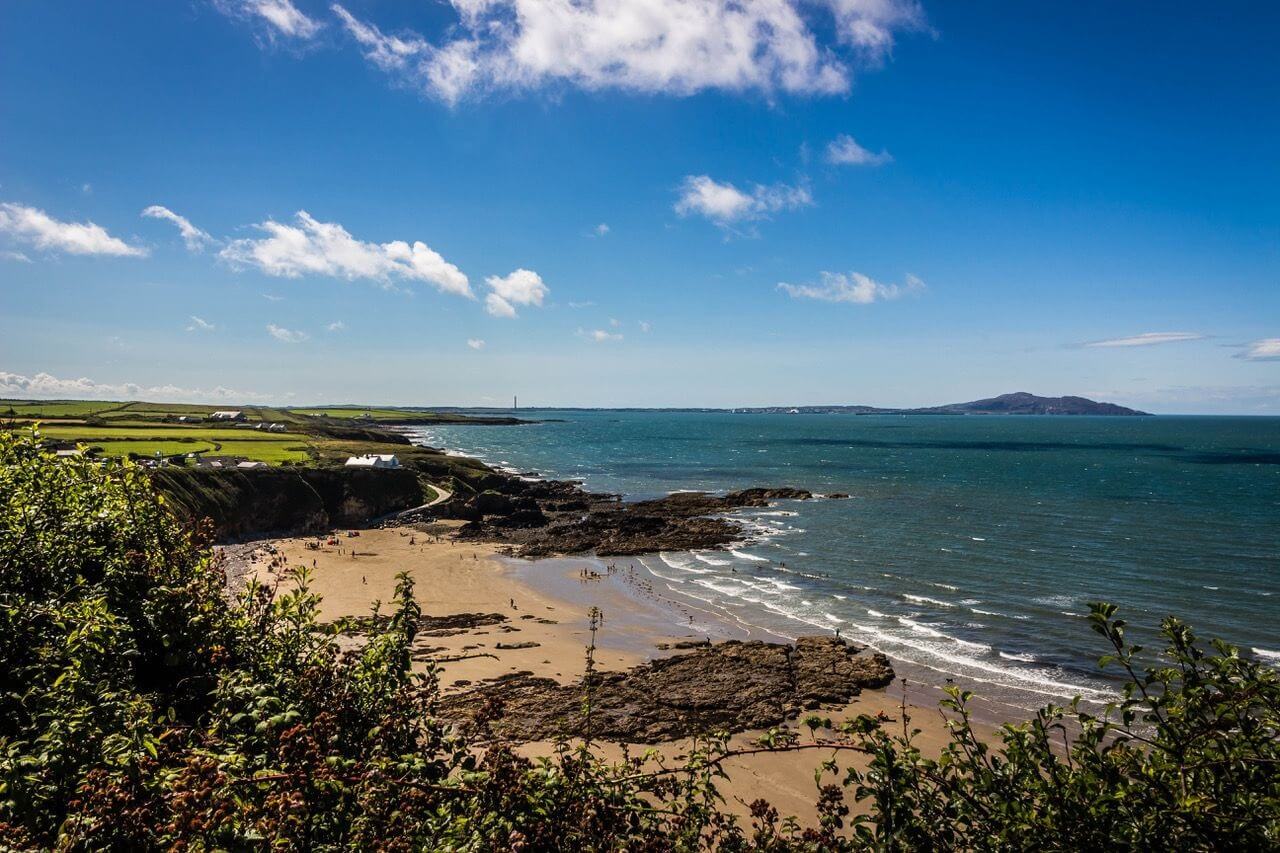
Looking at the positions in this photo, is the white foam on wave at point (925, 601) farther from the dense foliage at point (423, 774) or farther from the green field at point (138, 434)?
the green field at point (138, 434)

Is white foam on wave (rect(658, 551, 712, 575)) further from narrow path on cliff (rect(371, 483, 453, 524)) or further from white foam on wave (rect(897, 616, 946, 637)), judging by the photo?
narrow path on cliff (rect(371, 483, 453, 524))

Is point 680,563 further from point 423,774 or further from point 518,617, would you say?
point 423,774

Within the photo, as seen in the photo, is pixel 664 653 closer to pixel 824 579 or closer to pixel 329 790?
pixel 824 579

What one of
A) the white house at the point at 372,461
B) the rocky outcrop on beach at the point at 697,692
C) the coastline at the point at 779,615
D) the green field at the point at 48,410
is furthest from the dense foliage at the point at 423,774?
the green field at the point at 48,410

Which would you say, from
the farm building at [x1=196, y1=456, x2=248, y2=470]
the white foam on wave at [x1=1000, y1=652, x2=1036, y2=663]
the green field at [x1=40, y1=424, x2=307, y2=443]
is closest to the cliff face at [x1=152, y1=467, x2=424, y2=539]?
the farm building at [x1=196, y1=456, x2=248, y2=470]

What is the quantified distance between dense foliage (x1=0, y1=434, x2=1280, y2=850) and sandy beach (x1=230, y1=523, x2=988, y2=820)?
1032cm

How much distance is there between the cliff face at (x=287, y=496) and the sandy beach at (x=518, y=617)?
9.89ft

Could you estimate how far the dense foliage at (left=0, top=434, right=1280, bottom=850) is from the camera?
178 inches

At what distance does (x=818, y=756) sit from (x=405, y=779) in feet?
69.3

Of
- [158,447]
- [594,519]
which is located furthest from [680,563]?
[158,447]

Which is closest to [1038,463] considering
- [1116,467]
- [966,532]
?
[1116,467]

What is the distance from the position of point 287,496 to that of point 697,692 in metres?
46.4

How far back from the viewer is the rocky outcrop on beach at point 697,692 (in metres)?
23.9

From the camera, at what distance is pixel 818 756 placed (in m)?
22.6
